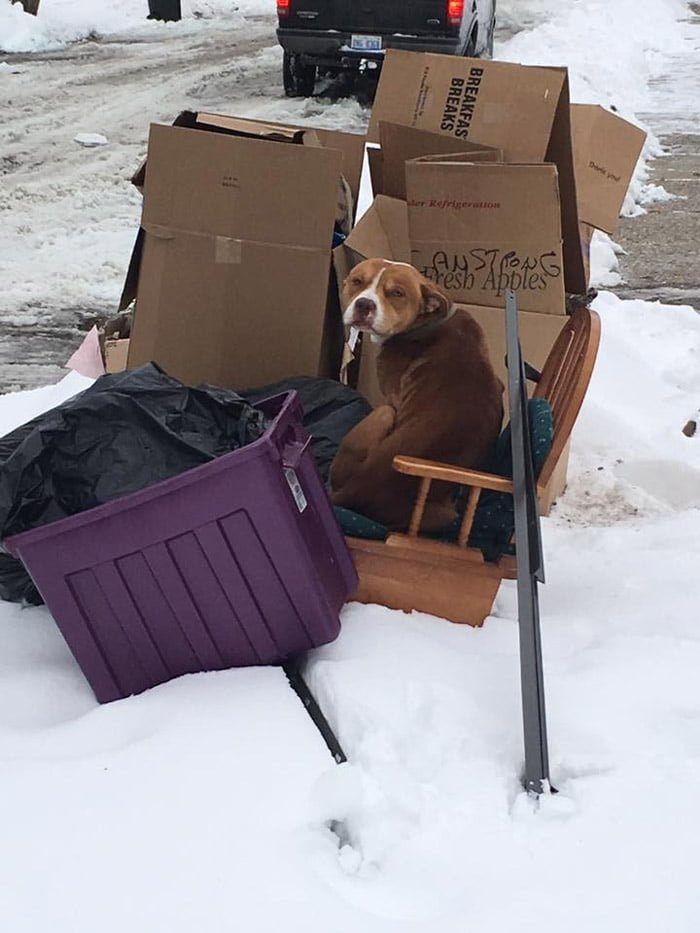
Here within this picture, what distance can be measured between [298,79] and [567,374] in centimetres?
814

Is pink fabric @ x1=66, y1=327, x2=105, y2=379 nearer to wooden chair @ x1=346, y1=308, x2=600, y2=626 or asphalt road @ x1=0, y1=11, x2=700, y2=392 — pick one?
asphalt road @ x1=0, y1=11, x2=700, y2=392

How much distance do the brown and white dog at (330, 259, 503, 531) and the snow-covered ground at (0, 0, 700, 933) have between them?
13.6 inches

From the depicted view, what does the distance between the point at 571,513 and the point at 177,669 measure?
165 cm

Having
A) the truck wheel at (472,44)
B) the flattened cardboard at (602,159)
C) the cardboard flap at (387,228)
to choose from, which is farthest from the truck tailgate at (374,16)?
the cardboard flap at (387,228)

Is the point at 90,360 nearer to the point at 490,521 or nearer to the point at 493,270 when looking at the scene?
the point at 493,270

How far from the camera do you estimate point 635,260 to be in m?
6.29

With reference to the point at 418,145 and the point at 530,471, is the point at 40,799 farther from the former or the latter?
the point at 418,145

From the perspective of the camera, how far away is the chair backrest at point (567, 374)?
257cm

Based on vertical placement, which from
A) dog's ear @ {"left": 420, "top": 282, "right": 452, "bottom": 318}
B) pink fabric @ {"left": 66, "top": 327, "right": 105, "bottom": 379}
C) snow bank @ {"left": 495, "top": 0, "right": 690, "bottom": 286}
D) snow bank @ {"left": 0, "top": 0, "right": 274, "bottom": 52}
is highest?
dog's ear @ {"left": 420, "top": 282, "right": 452, "bottom": 318}

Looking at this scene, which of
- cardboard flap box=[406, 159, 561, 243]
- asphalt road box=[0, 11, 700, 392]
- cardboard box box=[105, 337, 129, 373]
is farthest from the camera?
asphalt road box=[0, 11, 700, 392]

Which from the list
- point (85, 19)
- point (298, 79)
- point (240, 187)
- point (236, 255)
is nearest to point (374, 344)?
point (236, 255)

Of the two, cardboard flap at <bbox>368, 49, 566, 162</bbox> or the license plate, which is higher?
cardboard flap at <bbox>368, 49, 566, 162</bbox>

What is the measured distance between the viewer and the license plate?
934 cm

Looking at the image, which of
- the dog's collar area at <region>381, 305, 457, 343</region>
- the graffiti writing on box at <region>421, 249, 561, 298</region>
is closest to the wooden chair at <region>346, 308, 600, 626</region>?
the dog's collar area at <region>381, 305, 457, 343</region>
